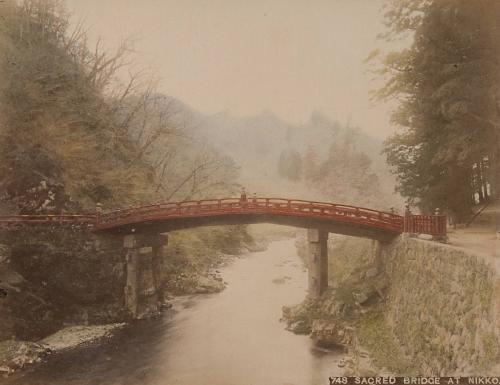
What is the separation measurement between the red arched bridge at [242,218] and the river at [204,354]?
597 cm

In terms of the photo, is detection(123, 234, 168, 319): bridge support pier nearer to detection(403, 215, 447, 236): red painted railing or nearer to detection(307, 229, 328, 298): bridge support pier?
detection(307, 229, 328, 298): bridge support pier

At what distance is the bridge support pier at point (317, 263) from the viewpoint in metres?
23.8

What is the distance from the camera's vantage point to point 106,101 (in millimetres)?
34625

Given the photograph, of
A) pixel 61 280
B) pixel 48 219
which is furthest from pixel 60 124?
pixel 61 280

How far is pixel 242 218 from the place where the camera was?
79.6 ft

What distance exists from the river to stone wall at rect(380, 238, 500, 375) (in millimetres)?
4223

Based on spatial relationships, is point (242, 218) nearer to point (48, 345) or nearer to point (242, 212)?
point (242, 212)

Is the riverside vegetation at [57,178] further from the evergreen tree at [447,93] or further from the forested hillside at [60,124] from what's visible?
the evergreen tree at [447,93]

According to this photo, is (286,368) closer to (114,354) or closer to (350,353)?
(350,353)

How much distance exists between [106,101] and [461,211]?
28815mm

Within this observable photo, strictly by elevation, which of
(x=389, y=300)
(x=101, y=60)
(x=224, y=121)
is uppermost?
(x=224, y=121)

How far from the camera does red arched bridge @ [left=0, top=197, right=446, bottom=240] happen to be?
20953 mm

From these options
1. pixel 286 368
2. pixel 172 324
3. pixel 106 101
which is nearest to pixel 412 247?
pixel 286 368

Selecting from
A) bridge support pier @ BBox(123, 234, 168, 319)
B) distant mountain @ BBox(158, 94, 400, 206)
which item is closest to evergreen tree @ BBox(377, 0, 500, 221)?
bridge support pier @ BBox(123, 234, 168, 319)
